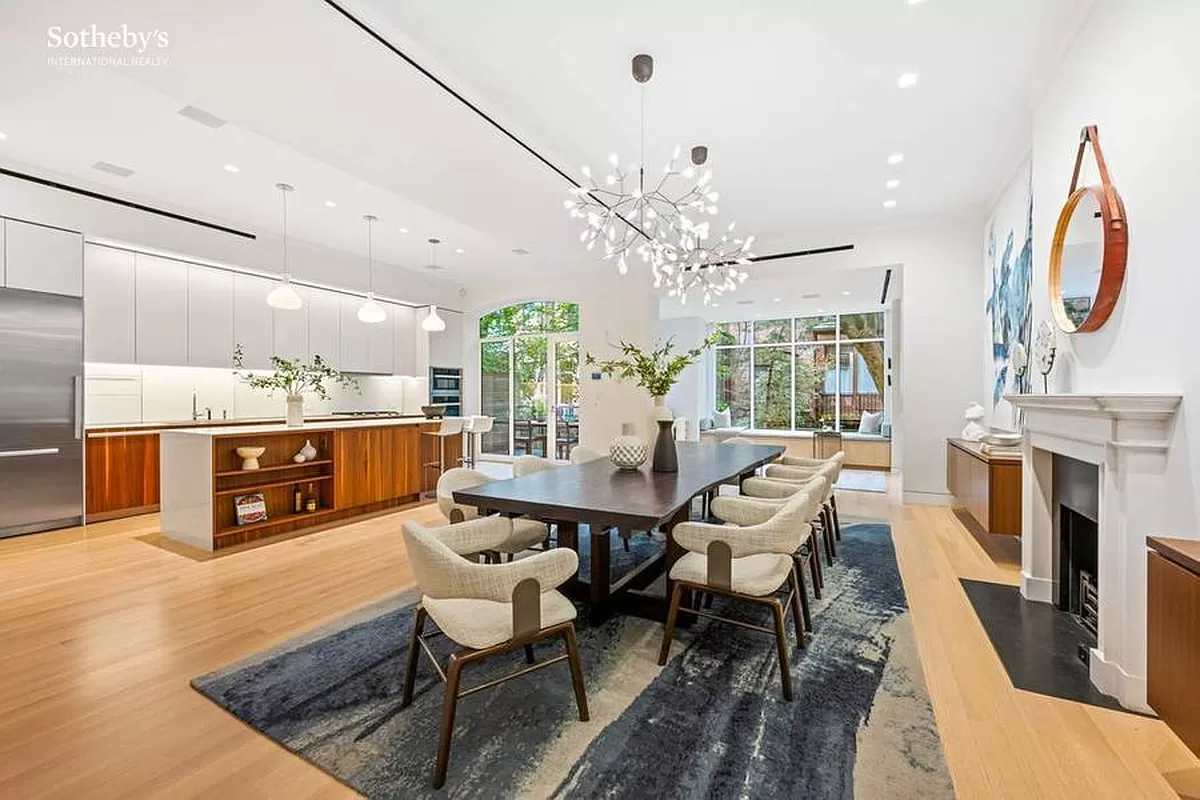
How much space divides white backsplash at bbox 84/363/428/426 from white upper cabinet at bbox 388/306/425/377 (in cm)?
54

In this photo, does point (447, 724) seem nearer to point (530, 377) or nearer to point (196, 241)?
point (196, 241)

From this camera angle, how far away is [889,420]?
9242 millimetres

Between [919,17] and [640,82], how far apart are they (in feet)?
5.03

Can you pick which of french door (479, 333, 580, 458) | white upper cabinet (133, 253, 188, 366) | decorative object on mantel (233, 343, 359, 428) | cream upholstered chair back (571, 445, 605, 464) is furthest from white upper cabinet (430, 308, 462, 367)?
cream upholstered chair back (571, 445, 605, 464)

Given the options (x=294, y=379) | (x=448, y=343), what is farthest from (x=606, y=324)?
(x=294, y=379)

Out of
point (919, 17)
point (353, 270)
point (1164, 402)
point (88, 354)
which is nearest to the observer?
point (1164, 402)

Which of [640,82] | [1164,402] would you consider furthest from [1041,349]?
[640,82]

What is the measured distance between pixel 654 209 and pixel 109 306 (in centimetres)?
565

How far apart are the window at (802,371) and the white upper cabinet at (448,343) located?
17.3 feet

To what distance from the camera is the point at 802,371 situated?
416 inches

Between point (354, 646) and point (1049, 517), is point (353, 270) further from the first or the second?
point (1049, 517)

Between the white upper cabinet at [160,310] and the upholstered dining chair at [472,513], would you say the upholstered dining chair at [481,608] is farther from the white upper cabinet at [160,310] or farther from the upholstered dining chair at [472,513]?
the white upper cabinet at [160,310]

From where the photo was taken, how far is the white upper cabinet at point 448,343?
8.64 meters

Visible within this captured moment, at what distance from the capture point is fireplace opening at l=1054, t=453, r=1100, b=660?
2.70 m
